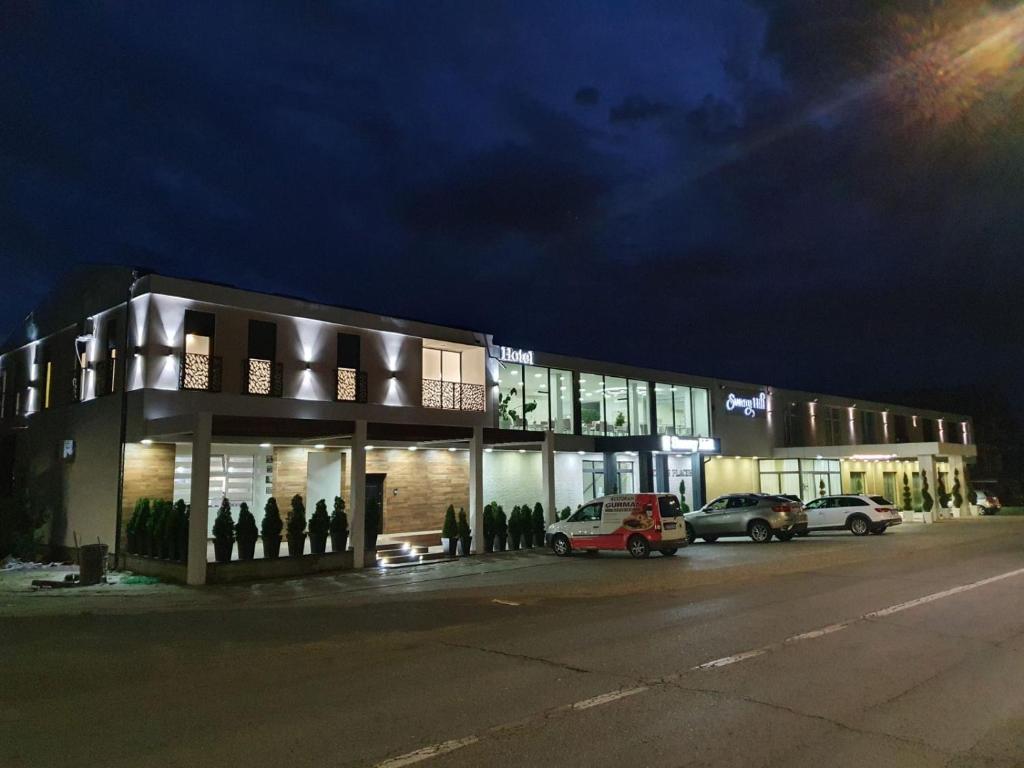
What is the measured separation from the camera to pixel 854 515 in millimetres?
29078

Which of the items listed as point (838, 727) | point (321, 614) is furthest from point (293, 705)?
point (321, 614)

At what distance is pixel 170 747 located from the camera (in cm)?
586

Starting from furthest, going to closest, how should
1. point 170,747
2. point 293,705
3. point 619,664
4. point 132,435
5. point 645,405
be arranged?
point 645,405
point 132,435
point 619,664
point 293,705
point 170,747

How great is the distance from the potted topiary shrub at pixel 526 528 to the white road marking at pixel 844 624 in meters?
12.6

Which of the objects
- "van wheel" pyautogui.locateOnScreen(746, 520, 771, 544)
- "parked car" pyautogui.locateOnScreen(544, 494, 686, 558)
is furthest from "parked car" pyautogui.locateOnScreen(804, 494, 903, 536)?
"parked car" pyautogui.locateOnScreen(544, 494, 686, 558)

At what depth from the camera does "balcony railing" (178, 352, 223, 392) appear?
1983 cm

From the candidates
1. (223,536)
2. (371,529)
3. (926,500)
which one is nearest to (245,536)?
(223,536)

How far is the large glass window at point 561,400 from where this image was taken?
30.2 meters

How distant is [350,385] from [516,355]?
6953mm

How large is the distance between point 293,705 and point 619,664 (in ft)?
11.2

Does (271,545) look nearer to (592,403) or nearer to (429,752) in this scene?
(429,752)

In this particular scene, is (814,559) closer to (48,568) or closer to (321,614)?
(321,614)

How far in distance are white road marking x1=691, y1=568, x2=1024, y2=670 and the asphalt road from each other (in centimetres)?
5

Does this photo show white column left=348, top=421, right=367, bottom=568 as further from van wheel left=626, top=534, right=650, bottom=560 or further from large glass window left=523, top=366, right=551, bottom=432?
large glass window left=523, top=366, right=551, bottom=432
